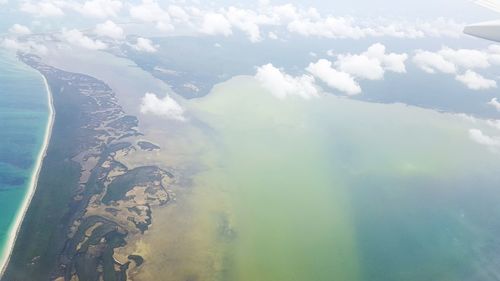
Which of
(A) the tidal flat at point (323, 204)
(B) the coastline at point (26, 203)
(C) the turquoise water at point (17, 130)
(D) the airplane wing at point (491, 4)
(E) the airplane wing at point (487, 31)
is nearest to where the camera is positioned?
(E) the airplane wing at point (487, 31)

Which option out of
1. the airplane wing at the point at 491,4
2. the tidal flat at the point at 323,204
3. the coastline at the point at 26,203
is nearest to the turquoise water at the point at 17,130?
the coastline at the point at 26,203

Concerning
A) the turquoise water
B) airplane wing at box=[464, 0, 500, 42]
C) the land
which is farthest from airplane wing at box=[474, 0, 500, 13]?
the turquoise water

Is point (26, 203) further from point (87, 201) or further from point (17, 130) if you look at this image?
point (17, 130)

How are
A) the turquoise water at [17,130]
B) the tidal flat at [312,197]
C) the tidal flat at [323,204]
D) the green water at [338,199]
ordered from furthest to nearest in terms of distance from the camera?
the turquoise water at [17,130], the green water at [338,199], the tidal flat at [312,197], the tidal flat at [323,204]

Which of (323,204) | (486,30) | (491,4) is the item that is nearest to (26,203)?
(323,204)

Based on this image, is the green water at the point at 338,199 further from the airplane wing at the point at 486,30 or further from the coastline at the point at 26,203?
the airplane wing at the point at 486,30

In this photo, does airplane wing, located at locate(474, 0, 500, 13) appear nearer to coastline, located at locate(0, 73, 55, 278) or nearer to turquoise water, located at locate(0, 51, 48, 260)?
A: coastline, located at locate(0, 73, 55, 278)

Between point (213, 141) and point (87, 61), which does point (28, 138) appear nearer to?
point (213, 141)
